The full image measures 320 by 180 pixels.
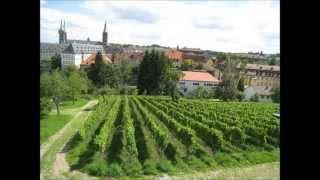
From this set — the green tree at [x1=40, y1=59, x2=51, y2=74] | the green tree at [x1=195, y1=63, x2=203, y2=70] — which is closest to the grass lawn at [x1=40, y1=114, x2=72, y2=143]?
the green tree at [x1=40, y1=59, x2=51, y2=74]

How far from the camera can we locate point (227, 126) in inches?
48.0

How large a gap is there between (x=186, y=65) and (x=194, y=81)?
6 centimetres

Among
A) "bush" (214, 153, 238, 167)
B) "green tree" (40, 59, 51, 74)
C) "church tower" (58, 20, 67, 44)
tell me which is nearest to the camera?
"green tree" (40, 59, 51, 74)

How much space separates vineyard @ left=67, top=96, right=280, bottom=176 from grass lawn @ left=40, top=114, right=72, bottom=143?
0.23 feet

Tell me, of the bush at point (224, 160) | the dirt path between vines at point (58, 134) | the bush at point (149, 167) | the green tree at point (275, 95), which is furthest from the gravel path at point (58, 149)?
the green tree at point (275, 95)

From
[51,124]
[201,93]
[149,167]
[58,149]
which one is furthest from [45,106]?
[201,93]

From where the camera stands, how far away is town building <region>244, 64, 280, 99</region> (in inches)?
41.9

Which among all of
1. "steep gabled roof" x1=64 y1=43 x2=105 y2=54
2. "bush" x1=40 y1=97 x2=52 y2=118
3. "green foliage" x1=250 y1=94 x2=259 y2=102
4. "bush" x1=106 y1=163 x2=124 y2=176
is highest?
"steep gabled roof" x1=64 y1=43 x2=105 y2=54

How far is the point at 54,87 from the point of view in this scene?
1.08m

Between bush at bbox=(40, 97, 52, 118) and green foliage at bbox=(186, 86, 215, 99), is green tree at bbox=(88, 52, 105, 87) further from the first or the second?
green foliage at bbox=(186, 86, 215, 99)

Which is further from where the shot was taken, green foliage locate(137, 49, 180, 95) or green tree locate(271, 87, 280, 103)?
green foliage locate(137, 49, 180, 95)

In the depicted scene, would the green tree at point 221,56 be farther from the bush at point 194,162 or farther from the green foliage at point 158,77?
the bush at point 194,162
